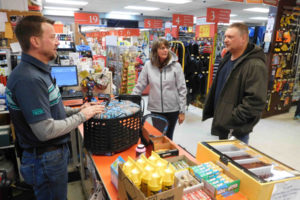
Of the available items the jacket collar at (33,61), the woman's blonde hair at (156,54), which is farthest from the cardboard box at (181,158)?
the woman's blonde hair at (156,54)

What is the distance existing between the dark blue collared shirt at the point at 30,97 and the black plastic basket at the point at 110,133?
249 millimetres

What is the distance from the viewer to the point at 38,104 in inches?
43.9

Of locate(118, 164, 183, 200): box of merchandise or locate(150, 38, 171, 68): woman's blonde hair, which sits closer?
locate(118, 164, 183, 200): box of merchandise

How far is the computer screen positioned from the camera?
9.73 ft

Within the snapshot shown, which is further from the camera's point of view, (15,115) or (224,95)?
(224,95)

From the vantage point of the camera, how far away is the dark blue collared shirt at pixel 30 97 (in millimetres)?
1107

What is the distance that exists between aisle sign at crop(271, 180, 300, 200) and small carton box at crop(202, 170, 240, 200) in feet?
0.59

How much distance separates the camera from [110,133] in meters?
1.40

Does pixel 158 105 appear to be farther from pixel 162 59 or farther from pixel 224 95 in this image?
pixel 224 95

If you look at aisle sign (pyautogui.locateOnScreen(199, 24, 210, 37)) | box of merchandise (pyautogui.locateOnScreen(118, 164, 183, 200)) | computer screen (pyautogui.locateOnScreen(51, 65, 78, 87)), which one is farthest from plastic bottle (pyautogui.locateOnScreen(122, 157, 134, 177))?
aisle sign (pyautogui.locateOnScreen(199, 24, 210, 37))

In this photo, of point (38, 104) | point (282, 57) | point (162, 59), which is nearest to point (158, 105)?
point (162, 59)

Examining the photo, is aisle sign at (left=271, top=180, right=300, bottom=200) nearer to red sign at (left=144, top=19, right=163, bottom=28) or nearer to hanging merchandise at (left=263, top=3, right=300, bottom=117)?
hanging merchandise at (left=263, top=3, right=300, bottom=117)

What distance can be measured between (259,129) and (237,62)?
317 centimetres

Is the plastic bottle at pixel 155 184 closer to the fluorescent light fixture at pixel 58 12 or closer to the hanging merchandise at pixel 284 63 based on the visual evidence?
the hanging merchandise at pixel 284 63
